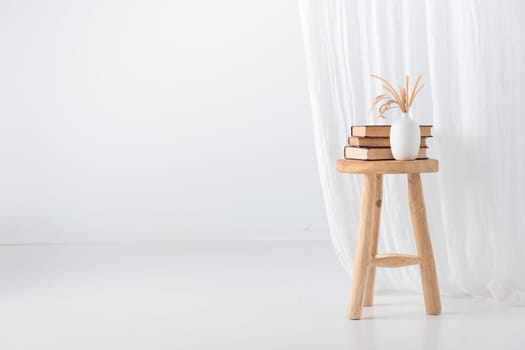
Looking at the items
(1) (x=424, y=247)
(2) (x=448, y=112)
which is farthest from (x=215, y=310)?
(2) (x=448, y=112)

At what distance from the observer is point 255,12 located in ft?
17.3

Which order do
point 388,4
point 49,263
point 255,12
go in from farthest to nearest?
1. point 255,12
2. point 49,263
3. point 388,4

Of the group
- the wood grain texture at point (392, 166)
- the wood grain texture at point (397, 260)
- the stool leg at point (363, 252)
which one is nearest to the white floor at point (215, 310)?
the stool leg at point (363, 252)

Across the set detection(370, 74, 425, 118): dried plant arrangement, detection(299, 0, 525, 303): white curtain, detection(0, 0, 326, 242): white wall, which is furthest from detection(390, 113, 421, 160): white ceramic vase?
detection(0, 0, 326, 242): white wall

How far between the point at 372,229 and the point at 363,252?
0.13 m

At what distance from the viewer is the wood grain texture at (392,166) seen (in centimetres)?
303

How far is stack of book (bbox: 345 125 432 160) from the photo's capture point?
122 inches

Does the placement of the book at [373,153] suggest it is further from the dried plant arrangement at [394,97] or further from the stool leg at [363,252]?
the dried plant arrangement at [394,97]

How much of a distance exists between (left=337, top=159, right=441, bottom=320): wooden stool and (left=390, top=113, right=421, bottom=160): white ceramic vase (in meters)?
0.03

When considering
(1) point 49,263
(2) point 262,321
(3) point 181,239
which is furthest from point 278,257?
(2) point 262,321

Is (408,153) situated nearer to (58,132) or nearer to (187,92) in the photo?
(187,92)

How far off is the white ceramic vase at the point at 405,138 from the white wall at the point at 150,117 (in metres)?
2.25

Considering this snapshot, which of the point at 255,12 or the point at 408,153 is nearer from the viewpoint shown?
the point at 408,153

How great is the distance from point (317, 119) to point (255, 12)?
6.74ft
